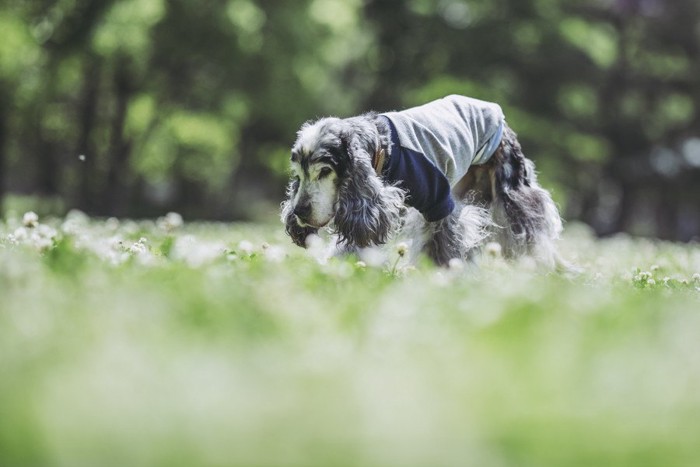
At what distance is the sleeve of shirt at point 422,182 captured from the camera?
17.4ft

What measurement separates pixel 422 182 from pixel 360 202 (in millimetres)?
547

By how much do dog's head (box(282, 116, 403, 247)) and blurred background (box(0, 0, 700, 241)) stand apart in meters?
17.2

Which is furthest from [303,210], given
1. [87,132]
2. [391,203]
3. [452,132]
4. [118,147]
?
[87,132]

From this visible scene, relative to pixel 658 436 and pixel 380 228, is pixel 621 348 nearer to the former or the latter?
pixel 658 436

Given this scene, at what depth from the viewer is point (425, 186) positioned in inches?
210

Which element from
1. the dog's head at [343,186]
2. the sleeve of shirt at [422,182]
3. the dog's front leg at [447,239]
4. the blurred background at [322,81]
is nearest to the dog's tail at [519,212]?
the dog's front leg at [447,239]

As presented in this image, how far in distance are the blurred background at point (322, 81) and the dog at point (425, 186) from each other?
1684 centimetres

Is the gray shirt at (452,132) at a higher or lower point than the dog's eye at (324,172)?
higher

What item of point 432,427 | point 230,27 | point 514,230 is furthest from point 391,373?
point 230,27

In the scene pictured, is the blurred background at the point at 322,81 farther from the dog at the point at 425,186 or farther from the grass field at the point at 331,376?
the grass field at the point at 331,376

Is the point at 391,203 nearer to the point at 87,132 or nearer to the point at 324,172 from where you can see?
the point at 324,172

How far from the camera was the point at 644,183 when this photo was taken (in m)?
32.3

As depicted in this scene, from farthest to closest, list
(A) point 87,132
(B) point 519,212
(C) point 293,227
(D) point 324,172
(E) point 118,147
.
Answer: (A) point 87,132 < (E) point 118,147 < (B) point 519,212 < (C) point 293,227 < (D) point 324,172

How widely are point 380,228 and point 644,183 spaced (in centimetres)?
2969
